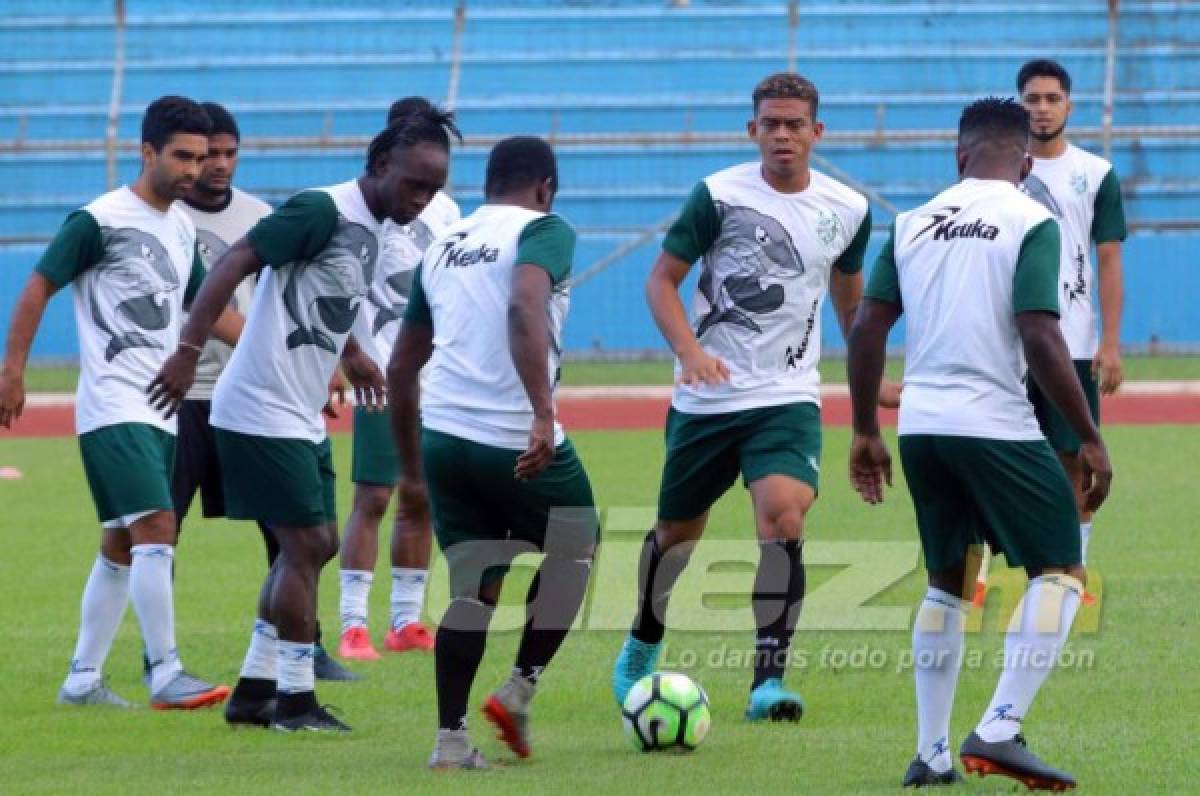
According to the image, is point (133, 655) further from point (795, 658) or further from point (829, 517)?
point (829, 517)

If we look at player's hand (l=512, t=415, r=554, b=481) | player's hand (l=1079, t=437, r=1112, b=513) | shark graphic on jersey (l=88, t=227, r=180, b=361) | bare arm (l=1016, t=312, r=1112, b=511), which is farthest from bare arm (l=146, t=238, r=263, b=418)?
player's hand (l=1079, t=437, r=1112, b=513)

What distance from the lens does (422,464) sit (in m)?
7.63

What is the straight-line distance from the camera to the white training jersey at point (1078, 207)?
1015 cm

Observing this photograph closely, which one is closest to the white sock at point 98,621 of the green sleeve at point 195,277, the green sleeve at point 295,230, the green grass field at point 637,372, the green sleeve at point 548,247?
the green sleeve at point 195,277

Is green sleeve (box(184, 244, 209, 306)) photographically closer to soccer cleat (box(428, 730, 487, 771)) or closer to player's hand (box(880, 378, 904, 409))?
soccer cleat (box(428, 730, 487, 771))

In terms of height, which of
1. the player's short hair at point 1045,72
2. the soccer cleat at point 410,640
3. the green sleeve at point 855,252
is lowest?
the soccer cleat at point 410,640

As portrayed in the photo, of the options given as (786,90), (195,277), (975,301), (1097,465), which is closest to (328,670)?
(195,277)

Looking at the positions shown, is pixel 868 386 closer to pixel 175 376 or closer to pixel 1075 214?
pixel 175 376

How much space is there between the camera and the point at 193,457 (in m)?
9.91

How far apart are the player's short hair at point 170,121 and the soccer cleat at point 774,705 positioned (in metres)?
3.25

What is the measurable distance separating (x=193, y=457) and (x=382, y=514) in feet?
3.35

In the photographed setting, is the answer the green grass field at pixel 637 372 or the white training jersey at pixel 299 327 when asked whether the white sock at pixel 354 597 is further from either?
the green grass field at pixel 637 372

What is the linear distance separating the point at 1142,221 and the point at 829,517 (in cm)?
1533

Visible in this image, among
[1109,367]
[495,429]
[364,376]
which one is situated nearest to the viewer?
[495,429]
